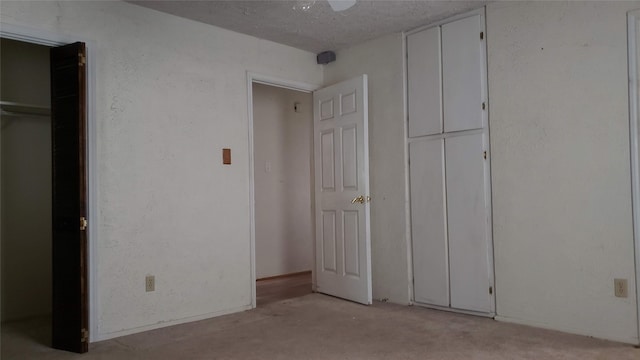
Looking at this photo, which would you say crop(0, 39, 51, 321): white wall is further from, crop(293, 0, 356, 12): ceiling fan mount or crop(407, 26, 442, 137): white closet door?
crop(407, 26, 442, 137): white closet door

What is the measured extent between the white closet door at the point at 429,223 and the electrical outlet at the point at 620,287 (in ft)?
3.83

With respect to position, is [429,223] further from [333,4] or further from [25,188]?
[25,188]

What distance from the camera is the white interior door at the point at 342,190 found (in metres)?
3.84

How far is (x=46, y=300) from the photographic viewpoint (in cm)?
380

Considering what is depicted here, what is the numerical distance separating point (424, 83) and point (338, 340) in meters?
2.24

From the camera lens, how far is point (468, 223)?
134 inches

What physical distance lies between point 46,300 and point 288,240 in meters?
2.64

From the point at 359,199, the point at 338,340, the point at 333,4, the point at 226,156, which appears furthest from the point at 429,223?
the point at 333,4

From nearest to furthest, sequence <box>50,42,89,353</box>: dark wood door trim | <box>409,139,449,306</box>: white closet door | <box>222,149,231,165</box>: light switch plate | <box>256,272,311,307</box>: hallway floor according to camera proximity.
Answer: <box>50,42,89,353</box>: dark wood door trim, <box>409,139,449,306</box>: white closet door, <box>222,149,231,165</box>: light switch plate, <box>256,272,311,307</box>: hallway floor

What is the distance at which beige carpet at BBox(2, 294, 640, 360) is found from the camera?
2.58 metres

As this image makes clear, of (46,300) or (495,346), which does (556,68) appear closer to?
(495,346)

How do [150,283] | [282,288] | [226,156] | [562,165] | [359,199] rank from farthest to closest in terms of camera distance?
[282,288] → [359,199] → [226,156] → [150,283] → [562,165]

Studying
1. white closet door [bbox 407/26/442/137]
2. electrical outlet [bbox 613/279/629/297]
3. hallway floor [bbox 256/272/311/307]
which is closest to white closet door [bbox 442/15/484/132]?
white closet door [bbox 407/26/442/137]

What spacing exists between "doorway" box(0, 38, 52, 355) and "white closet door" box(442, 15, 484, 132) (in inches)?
132
